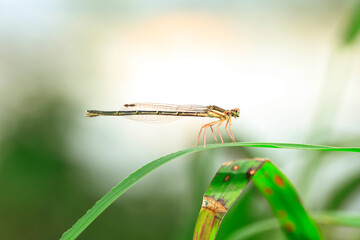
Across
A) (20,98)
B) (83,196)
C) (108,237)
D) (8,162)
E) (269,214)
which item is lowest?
(108,237)

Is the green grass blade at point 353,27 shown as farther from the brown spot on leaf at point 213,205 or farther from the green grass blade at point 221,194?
the brown spot on leaf at point 213,205

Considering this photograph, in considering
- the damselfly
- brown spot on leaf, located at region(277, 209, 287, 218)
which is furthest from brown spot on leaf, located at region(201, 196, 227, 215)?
the damselfly

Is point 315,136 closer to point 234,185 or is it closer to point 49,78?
point 234,185

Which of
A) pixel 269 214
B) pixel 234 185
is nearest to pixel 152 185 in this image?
pixel 269 214

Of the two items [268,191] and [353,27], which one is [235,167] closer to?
[268,191]

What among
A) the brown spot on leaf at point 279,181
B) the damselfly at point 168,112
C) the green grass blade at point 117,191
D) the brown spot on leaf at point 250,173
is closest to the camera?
the green grass blade at point 117,191

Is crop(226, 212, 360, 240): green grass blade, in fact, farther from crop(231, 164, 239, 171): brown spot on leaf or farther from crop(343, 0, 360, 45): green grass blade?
crop(343, 0, 360, 45): green grass blade

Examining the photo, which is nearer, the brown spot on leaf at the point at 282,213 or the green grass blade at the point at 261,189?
the green grass blade at the point at 261,189

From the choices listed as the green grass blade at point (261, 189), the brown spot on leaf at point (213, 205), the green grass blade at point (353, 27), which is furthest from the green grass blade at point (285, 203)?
the green grass blade at point (353, 27)

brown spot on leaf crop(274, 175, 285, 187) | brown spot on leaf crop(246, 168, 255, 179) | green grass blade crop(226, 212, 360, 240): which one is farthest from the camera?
green grass blade crop(226, 212, 360, 240)
